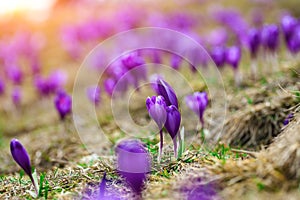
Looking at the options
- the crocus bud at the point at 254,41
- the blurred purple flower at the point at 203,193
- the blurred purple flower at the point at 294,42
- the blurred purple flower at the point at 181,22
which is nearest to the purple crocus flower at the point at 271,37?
the crocus bud at the point at 254,41

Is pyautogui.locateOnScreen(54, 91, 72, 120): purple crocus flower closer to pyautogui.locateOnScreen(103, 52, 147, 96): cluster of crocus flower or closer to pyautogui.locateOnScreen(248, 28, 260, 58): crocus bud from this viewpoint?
pyautogui.locateOnScreen(103, 52, 147, 96): cluster of crocus flower

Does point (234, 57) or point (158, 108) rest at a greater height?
point (234, 57)

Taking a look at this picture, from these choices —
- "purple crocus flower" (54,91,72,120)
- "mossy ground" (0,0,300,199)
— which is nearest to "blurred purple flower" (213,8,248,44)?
"mossy ground" (0,0,300,199)

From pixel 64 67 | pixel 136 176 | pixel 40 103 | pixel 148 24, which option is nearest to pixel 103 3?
pixel 148 24

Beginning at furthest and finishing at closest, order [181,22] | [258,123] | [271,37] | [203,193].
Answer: [181,22] < [271,37] < [258,123] < [203,193]

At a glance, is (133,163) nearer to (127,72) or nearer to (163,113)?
(163,113)

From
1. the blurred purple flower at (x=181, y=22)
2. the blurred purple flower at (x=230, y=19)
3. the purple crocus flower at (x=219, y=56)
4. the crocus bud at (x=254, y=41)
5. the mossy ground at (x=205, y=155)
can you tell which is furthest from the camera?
the blurred purple flower at (x=181, y=22)

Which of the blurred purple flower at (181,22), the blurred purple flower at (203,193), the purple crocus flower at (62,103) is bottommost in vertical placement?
the blurred purple flower at (203,193)

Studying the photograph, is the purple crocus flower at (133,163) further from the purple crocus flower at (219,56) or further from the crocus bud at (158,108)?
the purple crocus flower at (219,56)

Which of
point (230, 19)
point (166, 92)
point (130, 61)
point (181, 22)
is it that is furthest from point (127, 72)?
point (230, 19)

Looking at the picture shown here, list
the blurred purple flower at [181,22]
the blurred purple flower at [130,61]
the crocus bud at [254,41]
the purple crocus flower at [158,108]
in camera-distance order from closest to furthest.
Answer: the purple crocus flower at [158,108], the blurred purple flower at [130,61], the crocus bud at [254,41], the blurred purple flower at [181,22]
